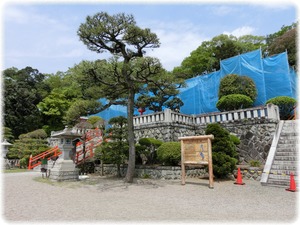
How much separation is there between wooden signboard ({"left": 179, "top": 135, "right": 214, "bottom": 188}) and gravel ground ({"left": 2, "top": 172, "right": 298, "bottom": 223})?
0.87m

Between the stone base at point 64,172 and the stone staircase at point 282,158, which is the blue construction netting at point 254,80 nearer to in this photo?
the stone staircase at point 282,158

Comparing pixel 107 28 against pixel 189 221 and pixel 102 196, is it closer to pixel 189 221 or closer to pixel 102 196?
pixel 102 196

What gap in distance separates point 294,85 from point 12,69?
31.8 meters

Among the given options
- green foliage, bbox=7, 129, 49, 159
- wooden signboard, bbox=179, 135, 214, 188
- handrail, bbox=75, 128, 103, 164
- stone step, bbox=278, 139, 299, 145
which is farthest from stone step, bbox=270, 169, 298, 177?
green foliage, bbox=7, 129, 49, 159

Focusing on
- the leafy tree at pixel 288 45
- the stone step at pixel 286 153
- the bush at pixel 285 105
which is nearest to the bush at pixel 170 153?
the stone step at pixel 286 153

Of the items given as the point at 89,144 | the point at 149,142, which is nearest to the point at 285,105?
the point at 149,142

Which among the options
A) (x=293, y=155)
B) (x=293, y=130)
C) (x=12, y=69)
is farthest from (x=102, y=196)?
(x=12, y=69)

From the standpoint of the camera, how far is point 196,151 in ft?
22.3

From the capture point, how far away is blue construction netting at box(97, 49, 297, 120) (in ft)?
43.7

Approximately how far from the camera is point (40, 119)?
75.5 feet

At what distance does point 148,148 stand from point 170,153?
1526 mm

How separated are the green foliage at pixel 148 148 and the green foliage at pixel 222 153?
2469mm

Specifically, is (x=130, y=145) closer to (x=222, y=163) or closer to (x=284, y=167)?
(x=222, y=163)

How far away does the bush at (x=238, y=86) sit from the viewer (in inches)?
513
